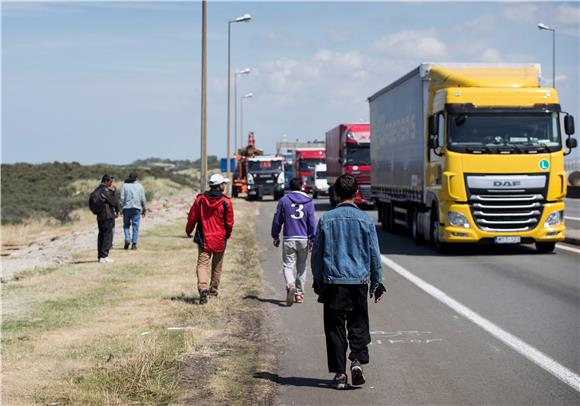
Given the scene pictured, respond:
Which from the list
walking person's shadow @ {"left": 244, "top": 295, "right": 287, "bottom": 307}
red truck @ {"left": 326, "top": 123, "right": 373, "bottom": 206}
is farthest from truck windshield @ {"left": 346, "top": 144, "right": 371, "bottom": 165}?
walking person's shadow @ {"left": 244, "top": 295, "right": 287, "bottom": 307}

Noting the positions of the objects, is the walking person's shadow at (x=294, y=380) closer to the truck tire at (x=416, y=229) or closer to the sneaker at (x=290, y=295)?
the sneaker at (x=290, y=295)

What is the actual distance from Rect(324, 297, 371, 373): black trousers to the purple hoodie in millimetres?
5113

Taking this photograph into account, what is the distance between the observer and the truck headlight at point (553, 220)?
20.5m

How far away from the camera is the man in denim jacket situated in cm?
810

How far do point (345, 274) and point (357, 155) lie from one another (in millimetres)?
33721

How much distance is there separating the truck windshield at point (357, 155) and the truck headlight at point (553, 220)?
2109 centimetres

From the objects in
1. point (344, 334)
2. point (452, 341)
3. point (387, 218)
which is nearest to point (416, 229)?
point (387, 218)

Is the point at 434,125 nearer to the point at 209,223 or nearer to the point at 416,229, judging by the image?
the point at 416,229

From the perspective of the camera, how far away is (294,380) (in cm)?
859

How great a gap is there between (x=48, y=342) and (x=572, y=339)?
224 inches

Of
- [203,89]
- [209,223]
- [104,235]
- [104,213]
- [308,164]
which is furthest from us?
[308,164]

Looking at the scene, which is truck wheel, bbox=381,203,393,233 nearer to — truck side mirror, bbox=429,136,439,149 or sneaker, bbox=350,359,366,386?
truck side mirror, bbox=429,136,439,149

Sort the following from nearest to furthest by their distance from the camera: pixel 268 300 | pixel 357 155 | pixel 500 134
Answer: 1. pixel 268 300
2. pixel 500 134
3. pixel 357 155

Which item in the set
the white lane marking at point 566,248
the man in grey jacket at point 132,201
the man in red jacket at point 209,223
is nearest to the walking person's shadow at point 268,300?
the man in red jacket at point 209,223
